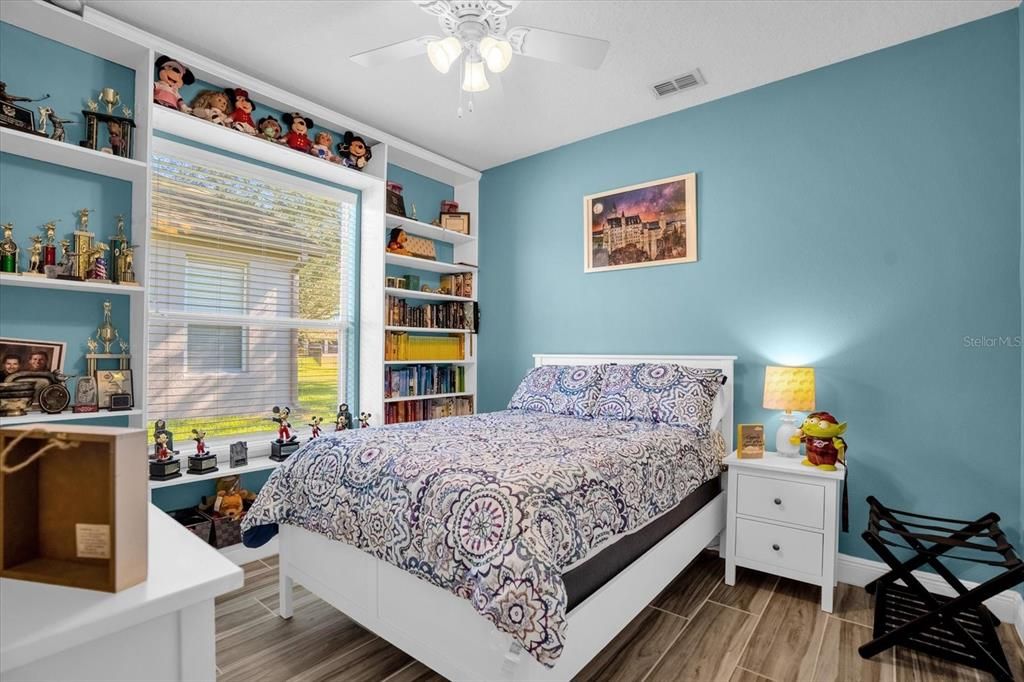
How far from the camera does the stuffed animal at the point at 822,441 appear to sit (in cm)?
238

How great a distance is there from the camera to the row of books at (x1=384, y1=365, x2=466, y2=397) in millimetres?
3744

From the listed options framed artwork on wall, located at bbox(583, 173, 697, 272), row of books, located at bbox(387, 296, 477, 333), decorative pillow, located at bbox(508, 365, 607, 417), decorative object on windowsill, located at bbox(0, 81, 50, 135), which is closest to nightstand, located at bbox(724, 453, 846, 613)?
decorative pillow, located at bbox(508, 365, 607, 417)

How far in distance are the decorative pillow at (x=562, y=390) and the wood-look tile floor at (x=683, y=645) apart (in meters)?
1.07

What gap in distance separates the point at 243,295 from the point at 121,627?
114 inches

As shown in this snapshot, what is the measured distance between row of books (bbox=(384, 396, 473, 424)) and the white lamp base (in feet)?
7.34

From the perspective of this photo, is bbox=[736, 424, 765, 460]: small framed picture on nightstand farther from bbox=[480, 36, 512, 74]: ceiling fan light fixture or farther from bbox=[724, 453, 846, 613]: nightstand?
bbox=[480, 36, 512, 74]: ceiling fan light fixture

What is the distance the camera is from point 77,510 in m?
0.70

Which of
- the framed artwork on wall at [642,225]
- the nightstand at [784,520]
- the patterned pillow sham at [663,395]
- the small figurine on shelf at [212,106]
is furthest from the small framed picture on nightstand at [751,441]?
the small figurine on shelf at [212,106]

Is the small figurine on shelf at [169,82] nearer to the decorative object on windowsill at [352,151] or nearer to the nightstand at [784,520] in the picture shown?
the decorative object on windowsill at [352,151]

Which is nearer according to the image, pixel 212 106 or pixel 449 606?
pixel 449 606

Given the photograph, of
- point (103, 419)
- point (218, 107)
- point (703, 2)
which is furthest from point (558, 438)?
point (218, 107)

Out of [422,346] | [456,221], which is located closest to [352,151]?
[456,221]

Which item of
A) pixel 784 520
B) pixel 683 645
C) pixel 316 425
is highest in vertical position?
pixel 316 425

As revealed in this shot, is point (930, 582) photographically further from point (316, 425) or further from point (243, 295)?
point (243, 295)
